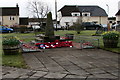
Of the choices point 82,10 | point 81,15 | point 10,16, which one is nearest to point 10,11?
point 10,16

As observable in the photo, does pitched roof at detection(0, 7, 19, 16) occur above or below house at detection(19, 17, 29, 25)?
above

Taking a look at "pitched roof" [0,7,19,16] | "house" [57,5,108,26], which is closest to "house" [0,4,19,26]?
"pitched roof" [0,7,19,16]

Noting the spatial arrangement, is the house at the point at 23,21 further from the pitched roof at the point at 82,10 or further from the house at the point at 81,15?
the pitched roof at the point at 82,10

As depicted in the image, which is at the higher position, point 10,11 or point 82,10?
point 82,10

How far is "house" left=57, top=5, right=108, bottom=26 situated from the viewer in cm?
5744

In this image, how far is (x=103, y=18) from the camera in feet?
191

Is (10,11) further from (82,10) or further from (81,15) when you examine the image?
(82,10)

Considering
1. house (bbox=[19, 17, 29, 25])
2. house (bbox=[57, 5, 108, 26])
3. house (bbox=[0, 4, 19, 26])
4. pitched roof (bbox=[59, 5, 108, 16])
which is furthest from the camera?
house (bbox=[19, 17, 29, 25])

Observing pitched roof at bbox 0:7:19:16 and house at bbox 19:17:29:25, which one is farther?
house at bbox 19:17:29:25

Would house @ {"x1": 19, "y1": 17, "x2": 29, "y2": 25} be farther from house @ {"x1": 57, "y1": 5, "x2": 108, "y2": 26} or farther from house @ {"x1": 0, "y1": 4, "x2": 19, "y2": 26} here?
house @ {"x1": 57, "y1": 5, "x2": 108, "y2": 26}

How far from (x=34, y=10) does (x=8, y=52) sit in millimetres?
40141

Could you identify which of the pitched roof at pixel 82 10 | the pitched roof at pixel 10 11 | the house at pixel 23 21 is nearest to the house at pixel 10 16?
the pitched roof at pixel 10 11

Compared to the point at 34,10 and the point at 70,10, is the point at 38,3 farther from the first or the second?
the point at 70,10

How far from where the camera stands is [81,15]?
5747 centimetres
